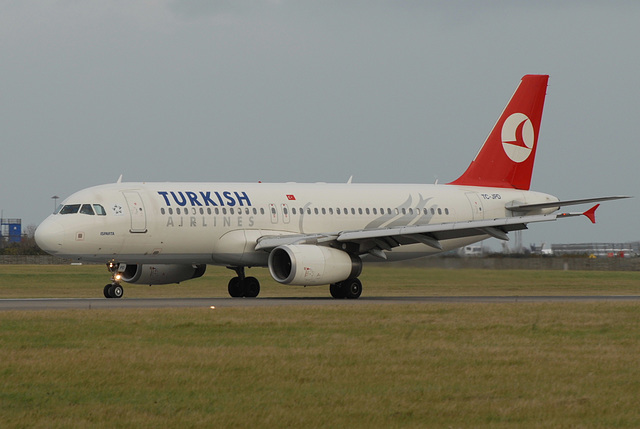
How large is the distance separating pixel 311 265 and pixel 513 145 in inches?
499

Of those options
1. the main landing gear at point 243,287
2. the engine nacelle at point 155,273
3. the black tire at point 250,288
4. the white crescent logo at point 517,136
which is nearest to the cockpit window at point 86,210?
the engine nacelle at point 155,273

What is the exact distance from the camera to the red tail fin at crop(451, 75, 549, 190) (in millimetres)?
38125

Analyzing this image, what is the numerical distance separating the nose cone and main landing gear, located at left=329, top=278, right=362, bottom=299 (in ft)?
26.4

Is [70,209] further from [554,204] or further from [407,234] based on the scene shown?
[554,204]

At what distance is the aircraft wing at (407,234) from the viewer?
29984mm

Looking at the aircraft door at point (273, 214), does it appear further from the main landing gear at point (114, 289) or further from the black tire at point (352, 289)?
the main landing gear at point (114, 289)

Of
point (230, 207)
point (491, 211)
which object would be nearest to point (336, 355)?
point (230, 207)

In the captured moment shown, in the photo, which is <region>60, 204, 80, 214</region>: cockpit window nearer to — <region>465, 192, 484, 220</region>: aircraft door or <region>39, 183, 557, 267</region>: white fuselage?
<region>39, 183, 557, 267</region>: white fuselage

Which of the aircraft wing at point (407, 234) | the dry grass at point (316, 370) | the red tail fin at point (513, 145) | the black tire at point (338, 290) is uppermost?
the red tail fin at point (513, 145)

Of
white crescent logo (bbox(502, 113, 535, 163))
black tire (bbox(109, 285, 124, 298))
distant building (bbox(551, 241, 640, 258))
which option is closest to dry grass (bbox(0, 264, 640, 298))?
white crescent logo (bbox(502, 113, 535, 163))

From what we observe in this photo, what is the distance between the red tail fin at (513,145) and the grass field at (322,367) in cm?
1449

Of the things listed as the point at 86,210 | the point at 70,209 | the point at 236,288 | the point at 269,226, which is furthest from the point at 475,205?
the point at 70,209

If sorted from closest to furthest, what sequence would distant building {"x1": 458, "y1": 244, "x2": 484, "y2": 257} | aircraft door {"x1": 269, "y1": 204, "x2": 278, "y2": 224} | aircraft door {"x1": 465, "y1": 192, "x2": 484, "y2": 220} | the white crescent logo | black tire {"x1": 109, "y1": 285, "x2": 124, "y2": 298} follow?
black tire {"x1": 109, "y1": 285, "x2": 124, "y2": 298} → aircraft door {"x1": 269, "y1": 204, "x2": 278, "y2": 224} → aircraft door {"x1": 465, "y1": 192, "x2": 484, "y2": 220} → the white crescent logo → distant building {"x1": 458, "y1": 244, "x2": 484, "y2": 257}

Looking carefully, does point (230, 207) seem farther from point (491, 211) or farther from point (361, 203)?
point (491, 211)
